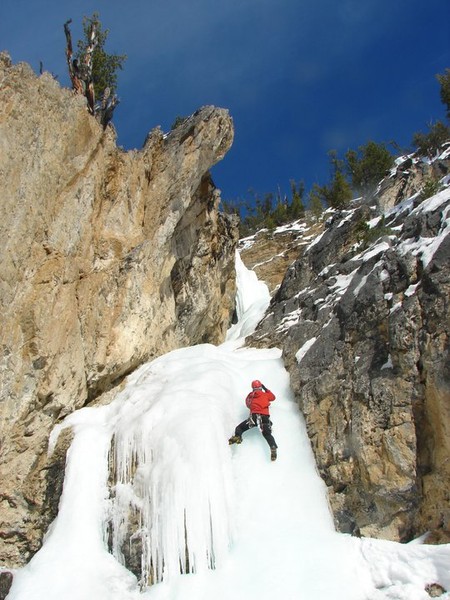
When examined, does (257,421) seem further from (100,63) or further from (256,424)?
(100,63)

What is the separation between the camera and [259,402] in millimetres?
8922

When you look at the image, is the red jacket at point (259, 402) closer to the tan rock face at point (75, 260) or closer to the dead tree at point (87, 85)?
the tan rock face at point (75, 260)

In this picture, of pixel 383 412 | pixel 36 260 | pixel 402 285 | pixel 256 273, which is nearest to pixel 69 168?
pixel 36 260

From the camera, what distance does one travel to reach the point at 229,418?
9.38 meters

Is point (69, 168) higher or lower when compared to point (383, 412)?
higher

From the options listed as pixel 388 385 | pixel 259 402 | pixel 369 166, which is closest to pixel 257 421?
pixel 259 402

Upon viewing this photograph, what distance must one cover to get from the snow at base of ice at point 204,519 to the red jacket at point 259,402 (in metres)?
0.51

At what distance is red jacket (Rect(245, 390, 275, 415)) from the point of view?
348 inches

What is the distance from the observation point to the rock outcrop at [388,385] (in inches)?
289

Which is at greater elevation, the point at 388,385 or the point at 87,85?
the point at 87,85

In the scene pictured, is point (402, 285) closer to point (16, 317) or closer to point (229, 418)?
point (229, 418)

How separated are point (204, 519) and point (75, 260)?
6445 millimetres

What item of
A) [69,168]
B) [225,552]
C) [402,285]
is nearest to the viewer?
[225,552]

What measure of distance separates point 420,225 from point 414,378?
3707mm
